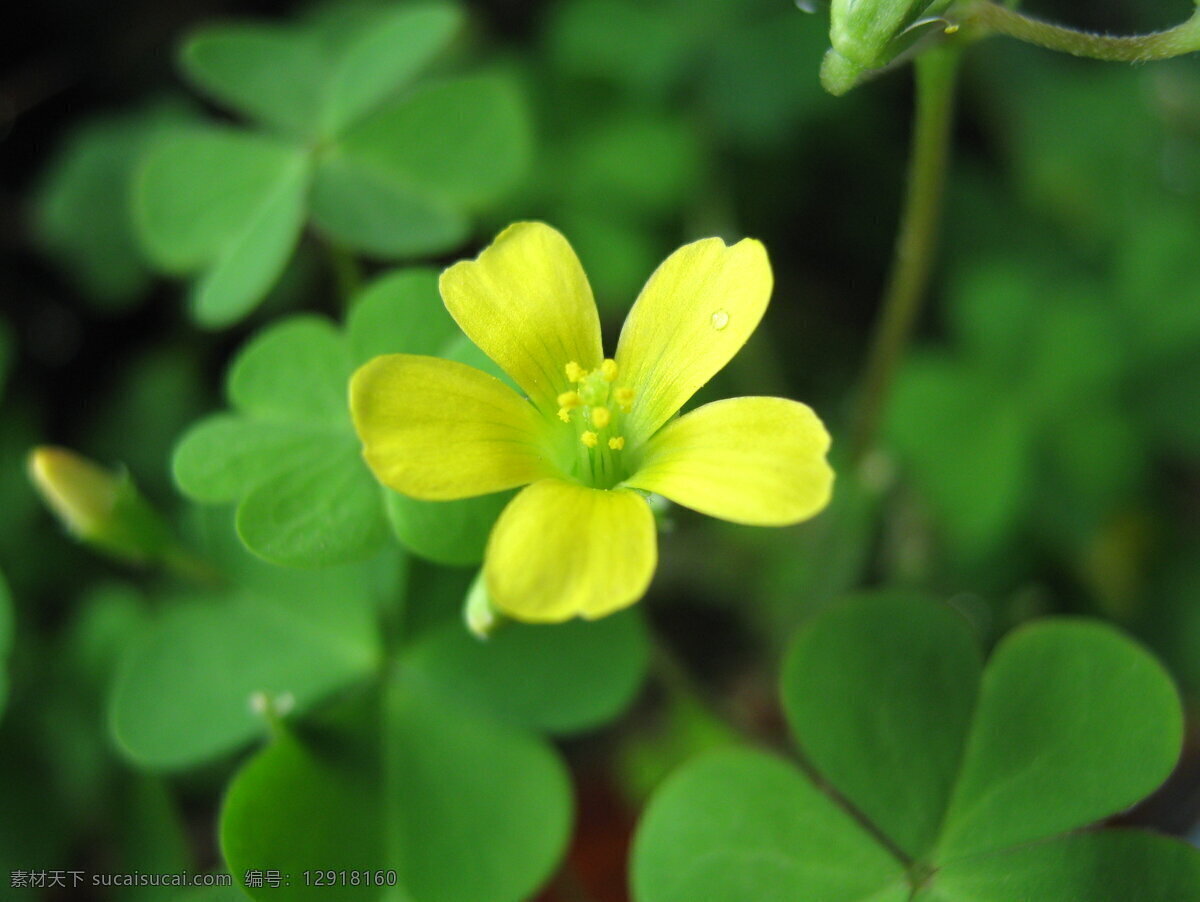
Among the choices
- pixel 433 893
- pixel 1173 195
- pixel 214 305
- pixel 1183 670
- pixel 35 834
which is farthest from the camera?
pixel 1173 195

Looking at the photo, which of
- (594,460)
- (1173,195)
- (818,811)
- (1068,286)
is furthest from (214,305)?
(1173,195)

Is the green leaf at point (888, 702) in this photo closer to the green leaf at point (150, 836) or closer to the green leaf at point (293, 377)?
the green leaf at point (293, 377)

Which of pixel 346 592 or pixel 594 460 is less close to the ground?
pixel 594 460

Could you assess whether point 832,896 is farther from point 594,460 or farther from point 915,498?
point 915,498

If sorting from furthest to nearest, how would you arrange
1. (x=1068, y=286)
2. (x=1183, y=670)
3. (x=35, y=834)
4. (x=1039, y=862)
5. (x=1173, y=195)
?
(x=1173, y=195)
(x=1068, y=286)
(x=1183, y=670)
(x=35, y=834)
(x=1039, y=862)

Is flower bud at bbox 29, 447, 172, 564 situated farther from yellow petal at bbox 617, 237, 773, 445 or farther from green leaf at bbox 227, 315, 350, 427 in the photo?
yellow petal at bbox 617, 237, 773, 445

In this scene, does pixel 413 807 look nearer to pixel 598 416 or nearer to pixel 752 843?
pixel 752 843

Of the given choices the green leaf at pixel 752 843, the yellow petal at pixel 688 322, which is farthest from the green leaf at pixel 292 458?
the green leaf at pixel 752 843

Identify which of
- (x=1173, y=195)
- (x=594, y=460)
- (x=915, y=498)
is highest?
(x=594, y=460)

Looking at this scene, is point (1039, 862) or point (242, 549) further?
point (242, 549)
